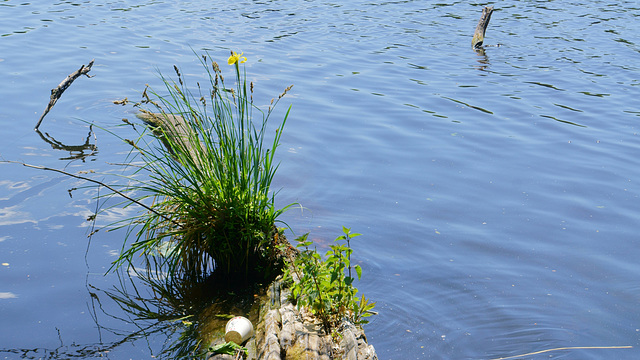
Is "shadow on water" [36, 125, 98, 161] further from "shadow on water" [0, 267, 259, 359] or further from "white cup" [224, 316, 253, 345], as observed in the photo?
"white cup" [224, 316, 253, 345]

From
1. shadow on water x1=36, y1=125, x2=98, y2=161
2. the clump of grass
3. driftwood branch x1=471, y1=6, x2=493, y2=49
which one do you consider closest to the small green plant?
the clump of grass

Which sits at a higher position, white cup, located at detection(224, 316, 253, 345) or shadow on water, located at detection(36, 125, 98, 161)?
white cup, located at detection(224, 316, 253, 345)

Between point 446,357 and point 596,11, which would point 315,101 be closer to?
point 446,357

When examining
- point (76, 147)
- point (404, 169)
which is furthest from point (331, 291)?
point (76, 147)

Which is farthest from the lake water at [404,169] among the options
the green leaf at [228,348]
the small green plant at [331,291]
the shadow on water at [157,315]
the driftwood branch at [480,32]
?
the small green plant at [331,291]

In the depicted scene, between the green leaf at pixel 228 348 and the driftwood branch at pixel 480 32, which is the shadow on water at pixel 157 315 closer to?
the green leaf at pixel 228 348

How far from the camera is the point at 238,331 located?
12.1ft

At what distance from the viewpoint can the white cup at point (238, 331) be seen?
145 inches

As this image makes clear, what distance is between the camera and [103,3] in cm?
1572

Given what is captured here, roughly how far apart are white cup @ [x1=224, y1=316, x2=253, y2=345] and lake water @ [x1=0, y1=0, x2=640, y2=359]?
67 cm

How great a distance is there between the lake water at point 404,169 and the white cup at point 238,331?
26.4 inches

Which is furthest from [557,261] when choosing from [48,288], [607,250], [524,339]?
[48,288]

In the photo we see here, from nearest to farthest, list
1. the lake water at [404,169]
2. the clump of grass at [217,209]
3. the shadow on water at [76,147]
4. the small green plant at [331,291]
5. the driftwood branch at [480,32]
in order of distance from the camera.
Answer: the small green plant at [331,291], the clump of grass at [217,209], the lake water at [404,169], the shadow on water at [76,147], the driftwood branch at [480,32]

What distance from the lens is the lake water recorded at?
4.66 metres
